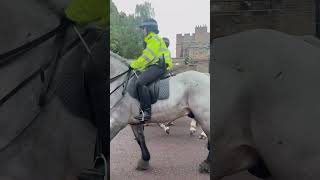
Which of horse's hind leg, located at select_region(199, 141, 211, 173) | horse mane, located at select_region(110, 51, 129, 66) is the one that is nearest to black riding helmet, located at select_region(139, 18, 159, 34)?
horse mane, located at select_region(110, 51, 129, 66)

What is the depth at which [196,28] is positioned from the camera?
1.49m

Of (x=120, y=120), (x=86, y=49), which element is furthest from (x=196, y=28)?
(x=120, y=120)

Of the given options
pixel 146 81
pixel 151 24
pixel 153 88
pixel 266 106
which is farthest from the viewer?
pixel 153 88

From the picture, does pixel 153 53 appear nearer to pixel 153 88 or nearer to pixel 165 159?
pixel 165 159

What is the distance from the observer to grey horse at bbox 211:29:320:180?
1.50 m

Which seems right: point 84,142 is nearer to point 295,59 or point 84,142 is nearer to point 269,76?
point 269,76

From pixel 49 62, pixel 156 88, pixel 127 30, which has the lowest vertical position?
pixel 156 88

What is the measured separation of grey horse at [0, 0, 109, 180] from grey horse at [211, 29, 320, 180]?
518 millimetres

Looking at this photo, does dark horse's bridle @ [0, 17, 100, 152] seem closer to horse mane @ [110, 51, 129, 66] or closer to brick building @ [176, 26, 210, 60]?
horse mane @ [110, 51, 129, 66]

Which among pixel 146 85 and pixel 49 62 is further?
pixel 146 85

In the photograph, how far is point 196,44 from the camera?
1518 millimetres

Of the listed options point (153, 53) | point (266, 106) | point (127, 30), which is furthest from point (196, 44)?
point (266, 106)

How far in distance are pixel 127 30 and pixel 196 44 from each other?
29cm

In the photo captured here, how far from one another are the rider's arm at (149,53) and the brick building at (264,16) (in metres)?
0.24
